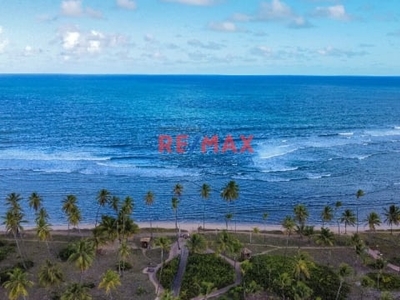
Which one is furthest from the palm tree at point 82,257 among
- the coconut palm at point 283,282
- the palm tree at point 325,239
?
the palm tree at point 325,239

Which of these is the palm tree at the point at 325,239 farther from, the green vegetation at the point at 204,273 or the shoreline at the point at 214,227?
the green vegetation at the point at 204,273

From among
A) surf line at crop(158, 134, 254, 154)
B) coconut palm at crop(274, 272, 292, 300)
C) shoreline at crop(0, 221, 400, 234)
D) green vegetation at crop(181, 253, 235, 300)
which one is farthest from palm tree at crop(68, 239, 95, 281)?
surf line at crop(158, 134, 254, 154)

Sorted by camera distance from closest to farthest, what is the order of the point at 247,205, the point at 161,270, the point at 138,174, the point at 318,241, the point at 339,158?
the point at 161,270 → the point at 318,241 → the point at 247,205 → the point at 138,174 → the point at 339,158

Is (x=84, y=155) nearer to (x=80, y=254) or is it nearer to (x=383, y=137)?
(x=80, y=254)

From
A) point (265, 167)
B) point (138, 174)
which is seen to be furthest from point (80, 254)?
point (265, 167)

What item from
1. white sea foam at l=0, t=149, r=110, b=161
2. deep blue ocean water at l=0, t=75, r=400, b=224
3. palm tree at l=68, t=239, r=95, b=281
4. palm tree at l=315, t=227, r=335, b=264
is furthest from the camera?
white sea foam at l=0, t=149, r=110, b=161

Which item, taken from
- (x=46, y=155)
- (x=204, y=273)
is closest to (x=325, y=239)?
(x=204, y=273)

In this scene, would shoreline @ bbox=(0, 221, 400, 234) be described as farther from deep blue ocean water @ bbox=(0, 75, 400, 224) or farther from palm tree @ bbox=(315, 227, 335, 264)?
palm tree @ bbox=(315, 227, 335, 264)

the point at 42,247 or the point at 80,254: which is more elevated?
the point at 80,254
